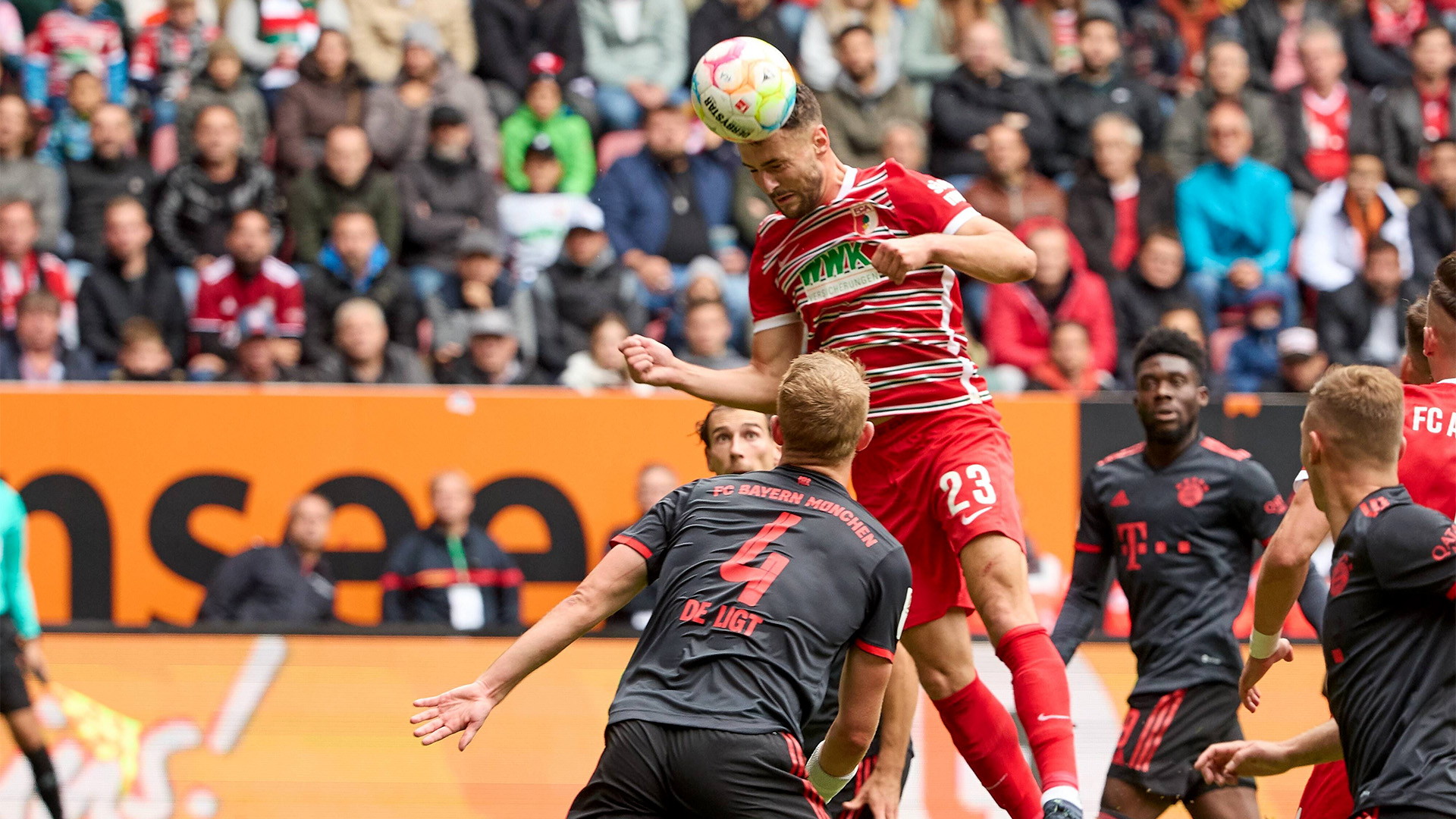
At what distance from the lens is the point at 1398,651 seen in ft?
14.8

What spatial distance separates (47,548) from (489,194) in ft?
13.9

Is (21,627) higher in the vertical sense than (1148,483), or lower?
lower

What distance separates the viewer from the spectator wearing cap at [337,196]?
1217 cm

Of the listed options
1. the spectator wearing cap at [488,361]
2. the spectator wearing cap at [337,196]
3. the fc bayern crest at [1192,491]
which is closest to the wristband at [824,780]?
the fc bayern crest at [1192,491]

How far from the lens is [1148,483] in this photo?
716 centimetres

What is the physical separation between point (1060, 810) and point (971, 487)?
1.16 m

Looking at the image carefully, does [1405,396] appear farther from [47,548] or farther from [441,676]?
[47,548]

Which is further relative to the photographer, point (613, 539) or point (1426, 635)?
point (613, 539)

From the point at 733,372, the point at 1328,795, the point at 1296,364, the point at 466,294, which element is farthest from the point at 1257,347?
the point at 733,372

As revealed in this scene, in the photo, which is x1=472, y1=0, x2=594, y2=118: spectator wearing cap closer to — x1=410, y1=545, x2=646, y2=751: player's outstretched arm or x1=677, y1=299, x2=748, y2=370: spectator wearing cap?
x1=677, y1=299, x2=748, y2=370: spectator wearing cap

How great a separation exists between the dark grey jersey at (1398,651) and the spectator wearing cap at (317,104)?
9.75 meters

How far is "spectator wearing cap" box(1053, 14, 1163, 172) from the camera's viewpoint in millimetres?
13445

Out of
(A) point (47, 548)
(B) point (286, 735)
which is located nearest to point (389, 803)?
(B) point (286, 735)

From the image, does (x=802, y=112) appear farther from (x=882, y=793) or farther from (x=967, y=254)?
(x=882, y=793)
